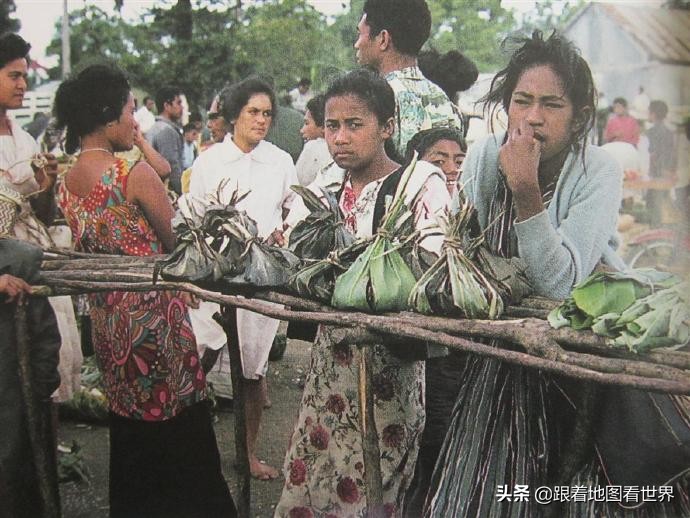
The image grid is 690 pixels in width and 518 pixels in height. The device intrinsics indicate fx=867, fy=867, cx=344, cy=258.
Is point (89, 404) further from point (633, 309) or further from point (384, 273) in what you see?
point (633, 309)

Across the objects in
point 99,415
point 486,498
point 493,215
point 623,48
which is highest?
point 623,48

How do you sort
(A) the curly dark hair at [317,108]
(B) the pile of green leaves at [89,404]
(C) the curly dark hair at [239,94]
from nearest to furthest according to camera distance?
(A) the curly dark hair at [317,108]
(C) the curly dark hair at [239,94]
(B) the pile of green leaves at [89,404]

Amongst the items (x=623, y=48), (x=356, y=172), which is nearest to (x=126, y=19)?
(x=356, y=172)

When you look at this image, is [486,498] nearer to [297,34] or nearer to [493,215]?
[493,215]

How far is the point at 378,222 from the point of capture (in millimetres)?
2752

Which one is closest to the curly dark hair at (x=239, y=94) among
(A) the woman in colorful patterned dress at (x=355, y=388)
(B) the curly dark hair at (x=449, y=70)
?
(A) the woman in colorful patterned dress at (x=355, y=388)

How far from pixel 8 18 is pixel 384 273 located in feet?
6.42

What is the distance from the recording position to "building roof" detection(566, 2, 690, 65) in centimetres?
234

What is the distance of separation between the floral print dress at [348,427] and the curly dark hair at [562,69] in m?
0.39

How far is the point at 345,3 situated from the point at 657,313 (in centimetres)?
160

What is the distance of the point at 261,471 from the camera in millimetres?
3535

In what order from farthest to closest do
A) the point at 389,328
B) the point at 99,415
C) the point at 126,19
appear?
1. the point at 99,415
2. the point at 126,19
3. the point at 389,328

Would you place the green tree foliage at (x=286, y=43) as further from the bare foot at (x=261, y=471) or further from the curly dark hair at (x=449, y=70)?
the bare foot at (x=261, y=471)

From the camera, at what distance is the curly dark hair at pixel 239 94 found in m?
3.27
